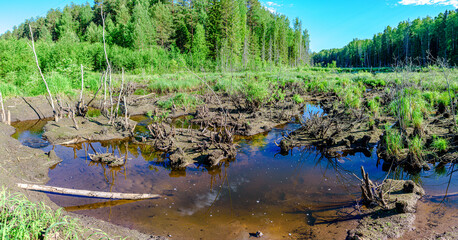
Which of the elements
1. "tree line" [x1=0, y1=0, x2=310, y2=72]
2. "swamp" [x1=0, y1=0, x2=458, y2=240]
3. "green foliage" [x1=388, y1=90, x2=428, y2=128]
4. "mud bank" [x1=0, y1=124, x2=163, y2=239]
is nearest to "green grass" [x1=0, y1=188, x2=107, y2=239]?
"swamp" [x1=0, y1=0, x2=458, y2=240]

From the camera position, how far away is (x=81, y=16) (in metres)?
56.0

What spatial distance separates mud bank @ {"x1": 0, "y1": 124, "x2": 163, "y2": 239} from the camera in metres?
3.99

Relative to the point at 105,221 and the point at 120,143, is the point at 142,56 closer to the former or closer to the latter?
the point at 120,143

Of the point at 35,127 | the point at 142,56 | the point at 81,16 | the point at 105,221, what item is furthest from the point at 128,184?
the point at 81,16

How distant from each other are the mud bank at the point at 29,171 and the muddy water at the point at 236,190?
31 centimetres

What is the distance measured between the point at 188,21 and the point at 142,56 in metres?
15.0

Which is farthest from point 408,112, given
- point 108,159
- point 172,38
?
point 172,38

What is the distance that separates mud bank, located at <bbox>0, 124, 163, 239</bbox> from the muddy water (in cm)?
31

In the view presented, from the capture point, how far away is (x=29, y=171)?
599 centimetres

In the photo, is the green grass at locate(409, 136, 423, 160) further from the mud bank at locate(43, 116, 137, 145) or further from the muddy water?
the mud bank at locate(43, 116, 137, 145)

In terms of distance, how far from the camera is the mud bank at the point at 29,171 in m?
3.99

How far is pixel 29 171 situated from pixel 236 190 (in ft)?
16.1

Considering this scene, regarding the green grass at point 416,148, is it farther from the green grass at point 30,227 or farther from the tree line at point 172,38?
the tree line at point 172,38

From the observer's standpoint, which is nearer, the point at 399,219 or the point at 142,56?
the point at 399,219
